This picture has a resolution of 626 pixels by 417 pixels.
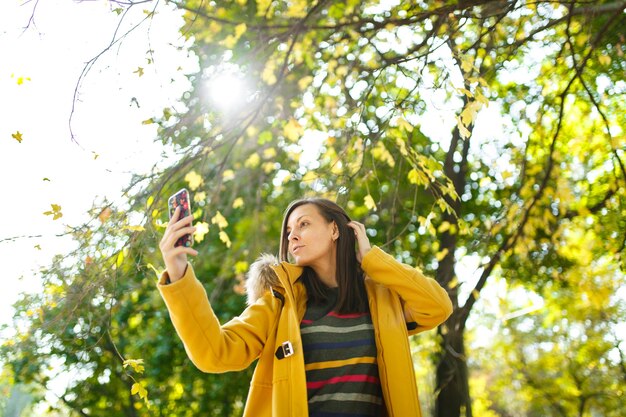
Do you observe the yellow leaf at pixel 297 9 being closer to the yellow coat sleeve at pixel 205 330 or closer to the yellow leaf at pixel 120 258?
the yellow leaf at pixel 120 258

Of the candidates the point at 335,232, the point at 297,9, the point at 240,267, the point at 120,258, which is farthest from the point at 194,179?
the point at 240,267

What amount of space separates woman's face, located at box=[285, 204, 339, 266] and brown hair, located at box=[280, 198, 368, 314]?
2 cm

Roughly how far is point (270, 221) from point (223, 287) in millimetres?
1141

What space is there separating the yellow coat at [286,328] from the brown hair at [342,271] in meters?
0.04

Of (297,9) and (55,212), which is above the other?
(297,9)

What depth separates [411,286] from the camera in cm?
245

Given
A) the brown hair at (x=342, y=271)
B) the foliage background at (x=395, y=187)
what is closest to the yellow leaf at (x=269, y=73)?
the foliage background at (x=395, y=187)

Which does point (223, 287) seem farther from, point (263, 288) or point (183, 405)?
point (263, 288)

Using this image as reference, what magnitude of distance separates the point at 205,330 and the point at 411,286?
762 mm

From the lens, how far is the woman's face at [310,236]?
2.62m

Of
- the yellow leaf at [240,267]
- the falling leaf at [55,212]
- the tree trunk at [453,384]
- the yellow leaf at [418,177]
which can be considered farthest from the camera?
the yellow leaf at [240,267]

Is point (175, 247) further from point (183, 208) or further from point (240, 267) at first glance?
point (240, 267)

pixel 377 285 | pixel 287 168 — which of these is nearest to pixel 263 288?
pixel 377 285

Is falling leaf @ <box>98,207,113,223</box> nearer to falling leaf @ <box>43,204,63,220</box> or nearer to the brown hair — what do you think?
falling leaf @ <box>43,204,63,220</box>
